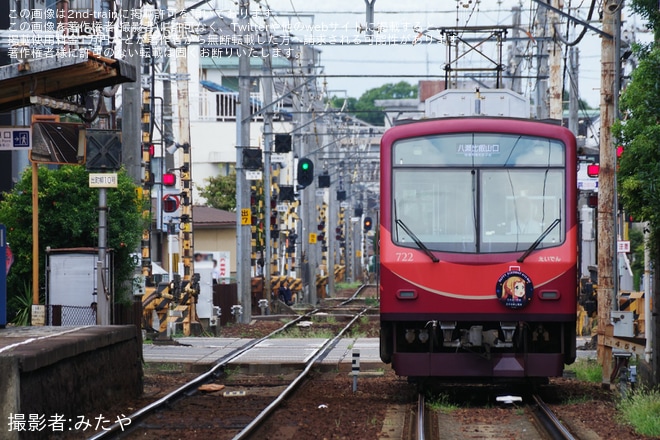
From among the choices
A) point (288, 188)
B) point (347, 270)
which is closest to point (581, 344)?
point (288, 188)

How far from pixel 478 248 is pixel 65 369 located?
5240 millimetres

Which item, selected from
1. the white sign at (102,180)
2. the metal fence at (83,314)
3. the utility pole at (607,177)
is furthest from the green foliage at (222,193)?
the white sign at (102,180)

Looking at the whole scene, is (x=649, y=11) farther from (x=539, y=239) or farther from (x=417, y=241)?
(x=417, y=241)

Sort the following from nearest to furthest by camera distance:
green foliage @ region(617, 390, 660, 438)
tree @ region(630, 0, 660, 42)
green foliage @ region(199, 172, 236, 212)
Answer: green foliage @ region(617, 390, 660, 438) → tree @ region(630, 0, 660, 42) → green foliage @ region(199, 172, 236, 212)

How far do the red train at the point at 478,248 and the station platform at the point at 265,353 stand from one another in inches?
143

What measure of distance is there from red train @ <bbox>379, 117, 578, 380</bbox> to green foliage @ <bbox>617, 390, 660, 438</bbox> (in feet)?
3.64

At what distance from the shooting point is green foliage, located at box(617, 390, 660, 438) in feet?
39.0

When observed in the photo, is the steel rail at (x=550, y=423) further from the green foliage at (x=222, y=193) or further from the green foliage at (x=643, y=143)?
the green foliage at (x=222, y=193)

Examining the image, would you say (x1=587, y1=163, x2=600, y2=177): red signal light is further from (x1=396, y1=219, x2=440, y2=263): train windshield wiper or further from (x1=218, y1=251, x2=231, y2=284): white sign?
(x1=218, y1=251, x2=231, y2=284): white sign

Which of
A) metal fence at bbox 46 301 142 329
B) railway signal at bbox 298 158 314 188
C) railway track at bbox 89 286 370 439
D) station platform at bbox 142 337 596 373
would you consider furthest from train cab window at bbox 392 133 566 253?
railway signal at bbox 298 158 314 188

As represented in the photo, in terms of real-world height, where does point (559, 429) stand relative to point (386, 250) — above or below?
below

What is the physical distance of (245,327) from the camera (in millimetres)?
32500

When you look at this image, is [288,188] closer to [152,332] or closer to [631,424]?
[152,332]

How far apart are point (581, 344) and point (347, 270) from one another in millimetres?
67302
